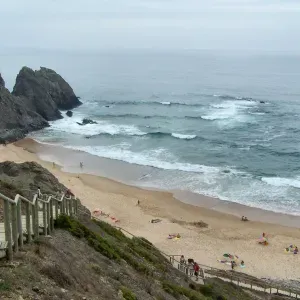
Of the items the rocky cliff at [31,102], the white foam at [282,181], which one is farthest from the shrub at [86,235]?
the rocky cliff at [31,102]

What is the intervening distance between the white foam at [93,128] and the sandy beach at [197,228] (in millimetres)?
19565

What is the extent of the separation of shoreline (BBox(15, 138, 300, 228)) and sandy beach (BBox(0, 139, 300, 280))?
87 mm

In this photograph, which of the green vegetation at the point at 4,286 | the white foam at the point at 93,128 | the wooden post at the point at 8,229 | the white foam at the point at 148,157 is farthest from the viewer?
the white foam at the point at 93,128

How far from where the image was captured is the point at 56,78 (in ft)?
245

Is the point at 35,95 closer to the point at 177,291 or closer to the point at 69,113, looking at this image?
the point at 69,113

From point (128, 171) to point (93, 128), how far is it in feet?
72.3

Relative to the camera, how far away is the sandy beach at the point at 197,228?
991 inches

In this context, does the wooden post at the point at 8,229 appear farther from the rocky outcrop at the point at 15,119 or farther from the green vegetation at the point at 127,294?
the rocky outcrop at the point at 15,119

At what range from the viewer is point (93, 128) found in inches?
2454

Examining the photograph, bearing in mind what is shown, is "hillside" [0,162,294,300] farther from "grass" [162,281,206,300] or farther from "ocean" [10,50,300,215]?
"ocean" [10,50,300,215]

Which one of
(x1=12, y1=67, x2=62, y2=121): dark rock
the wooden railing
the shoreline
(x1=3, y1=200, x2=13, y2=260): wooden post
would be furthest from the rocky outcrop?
(x1=3, y1=200, x2=13, y2=260): wooden post

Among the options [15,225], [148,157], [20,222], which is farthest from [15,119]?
[15,225]

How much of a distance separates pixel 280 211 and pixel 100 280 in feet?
82.8

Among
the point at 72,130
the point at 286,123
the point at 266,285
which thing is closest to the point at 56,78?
the point at 72,130
